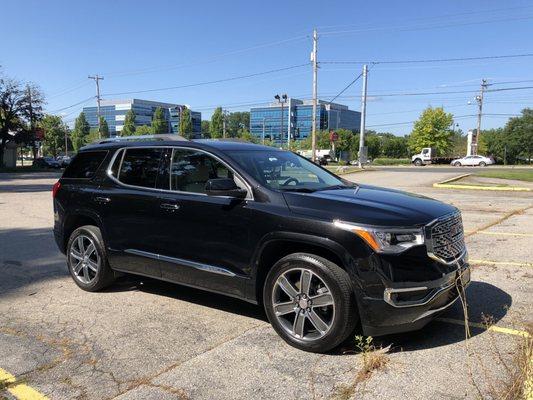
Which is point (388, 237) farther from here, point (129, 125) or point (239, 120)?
point (239, 120)

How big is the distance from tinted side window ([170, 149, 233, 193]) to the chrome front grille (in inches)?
75.1

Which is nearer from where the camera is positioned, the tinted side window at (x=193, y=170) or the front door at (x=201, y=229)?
the front door at (x=201, y=229)

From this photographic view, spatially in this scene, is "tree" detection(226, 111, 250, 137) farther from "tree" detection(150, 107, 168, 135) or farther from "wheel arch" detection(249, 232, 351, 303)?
"wheel arch" detection(249, 232, 351, 303)

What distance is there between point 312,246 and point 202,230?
114cm

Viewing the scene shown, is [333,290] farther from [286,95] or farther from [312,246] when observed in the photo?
[286,95]

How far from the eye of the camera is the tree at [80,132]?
12971cm

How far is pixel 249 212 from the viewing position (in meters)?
4.32

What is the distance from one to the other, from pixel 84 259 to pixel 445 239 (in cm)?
410

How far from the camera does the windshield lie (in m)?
4.60

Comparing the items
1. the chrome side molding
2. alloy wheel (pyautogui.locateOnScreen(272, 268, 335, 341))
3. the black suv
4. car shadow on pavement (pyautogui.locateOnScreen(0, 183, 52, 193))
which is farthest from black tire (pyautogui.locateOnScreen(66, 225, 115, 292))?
car shadow on pavement (pyautogui.locateOnScreen(0, 183, 52, 193))

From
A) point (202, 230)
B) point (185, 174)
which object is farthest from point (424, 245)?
point (185, 174)

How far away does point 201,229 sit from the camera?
4.62 metres

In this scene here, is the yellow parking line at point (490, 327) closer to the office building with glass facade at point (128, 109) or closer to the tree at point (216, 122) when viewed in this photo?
the tree at point (216, 122)

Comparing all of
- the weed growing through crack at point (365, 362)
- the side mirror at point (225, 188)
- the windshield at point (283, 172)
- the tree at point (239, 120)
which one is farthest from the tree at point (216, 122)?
the weed growing through crack at point (365, 362)
